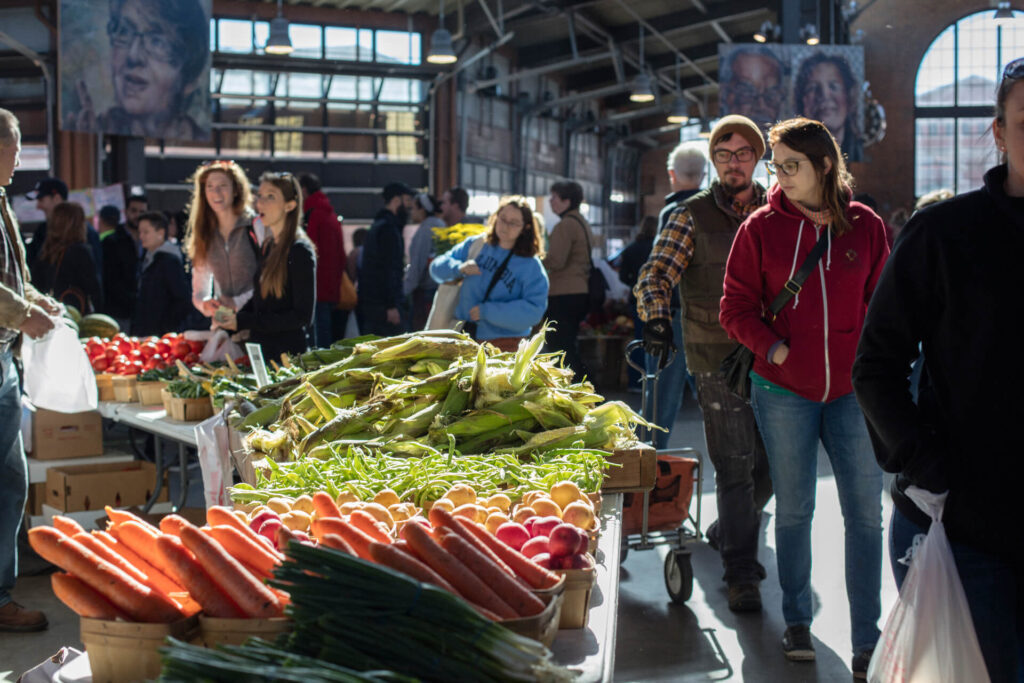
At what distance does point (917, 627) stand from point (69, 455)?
4.67m

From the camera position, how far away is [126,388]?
541 centimetres

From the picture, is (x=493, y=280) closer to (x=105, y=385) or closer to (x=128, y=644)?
(x=105, y=385)

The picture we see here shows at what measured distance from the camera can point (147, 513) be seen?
5.30 metres

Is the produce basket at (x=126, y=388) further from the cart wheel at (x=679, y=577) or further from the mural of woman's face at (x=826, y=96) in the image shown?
the mural of woman's face at (x=826, y=96)

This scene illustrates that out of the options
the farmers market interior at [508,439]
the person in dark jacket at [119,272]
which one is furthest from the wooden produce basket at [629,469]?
the person in dark jacket at [119,272]

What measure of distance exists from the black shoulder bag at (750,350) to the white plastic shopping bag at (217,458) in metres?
1.85

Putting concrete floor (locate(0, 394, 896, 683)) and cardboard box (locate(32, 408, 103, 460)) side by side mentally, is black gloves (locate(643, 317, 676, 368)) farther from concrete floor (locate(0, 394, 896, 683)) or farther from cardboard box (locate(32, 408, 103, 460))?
cardboard box (locate(32, 408, 103, 460))

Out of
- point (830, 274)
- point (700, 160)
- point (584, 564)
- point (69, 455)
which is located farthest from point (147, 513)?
point (584, 564)

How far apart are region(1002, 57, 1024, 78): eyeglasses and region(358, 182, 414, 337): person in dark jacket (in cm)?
653

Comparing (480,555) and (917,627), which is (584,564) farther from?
(917,627)

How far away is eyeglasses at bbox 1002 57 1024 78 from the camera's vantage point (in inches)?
80.5

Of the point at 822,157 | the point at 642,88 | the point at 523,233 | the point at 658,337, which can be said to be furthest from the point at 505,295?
the point at 642,88

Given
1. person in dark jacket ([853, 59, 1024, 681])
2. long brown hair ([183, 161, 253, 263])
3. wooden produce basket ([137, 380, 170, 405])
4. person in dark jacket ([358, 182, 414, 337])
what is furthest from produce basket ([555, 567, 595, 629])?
person in dark jacket ([358, 182, 414, 337])

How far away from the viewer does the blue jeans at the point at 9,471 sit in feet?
12.5
